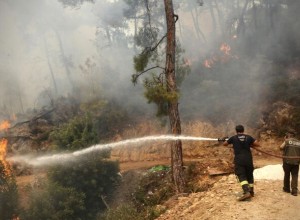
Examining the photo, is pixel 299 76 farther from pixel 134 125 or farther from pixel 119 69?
pixel 119 69

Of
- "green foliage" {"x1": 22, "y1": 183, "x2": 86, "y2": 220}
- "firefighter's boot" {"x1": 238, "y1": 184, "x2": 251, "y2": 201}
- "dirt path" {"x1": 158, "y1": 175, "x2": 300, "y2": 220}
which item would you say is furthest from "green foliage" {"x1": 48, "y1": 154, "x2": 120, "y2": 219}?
"firefighter's boot" {"x1": 238, "y1": 184, "x2": 251, "y2": 201}

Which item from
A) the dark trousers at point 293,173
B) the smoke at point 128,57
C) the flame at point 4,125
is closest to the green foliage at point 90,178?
the smoke at point 128,57

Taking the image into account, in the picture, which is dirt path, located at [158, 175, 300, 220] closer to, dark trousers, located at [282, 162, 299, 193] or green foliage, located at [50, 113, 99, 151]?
dark trousers, located at [282, 162, 299, 193]

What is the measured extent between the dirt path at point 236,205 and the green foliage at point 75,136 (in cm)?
837

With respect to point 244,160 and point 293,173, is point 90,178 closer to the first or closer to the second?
point 244,160

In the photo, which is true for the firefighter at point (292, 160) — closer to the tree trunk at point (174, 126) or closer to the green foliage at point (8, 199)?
the tree trunk at point (174, 126)

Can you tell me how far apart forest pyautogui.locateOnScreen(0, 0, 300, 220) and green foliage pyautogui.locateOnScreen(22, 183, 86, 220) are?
49 mm

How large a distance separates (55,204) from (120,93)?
1696 cm

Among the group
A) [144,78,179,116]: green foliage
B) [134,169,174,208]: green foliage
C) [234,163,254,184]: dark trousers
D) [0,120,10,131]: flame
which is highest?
[144,78,179,116]: green foliage

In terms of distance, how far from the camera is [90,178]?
17.2m

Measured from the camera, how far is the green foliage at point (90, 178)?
17.0 metres

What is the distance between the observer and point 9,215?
17391 mm

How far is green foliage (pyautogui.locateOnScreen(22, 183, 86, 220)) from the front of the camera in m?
15.8

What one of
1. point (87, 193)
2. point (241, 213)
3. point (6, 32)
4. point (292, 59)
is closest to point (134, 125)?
point (87, 193)
